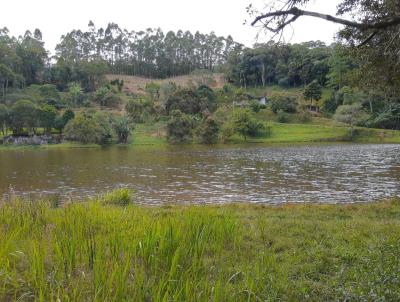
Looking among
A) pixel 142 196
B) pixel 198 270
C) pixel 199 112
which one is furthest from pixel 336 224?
pixel 199 112

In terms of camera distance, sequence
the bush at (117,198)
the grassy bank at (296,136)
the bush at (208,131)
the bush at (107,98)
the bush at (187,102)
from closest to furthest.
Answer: the bush at (117,198) < the grassy bank at (296,136) < the bush at (208,131) < the bush at (187,102) < the bush at (107,98)

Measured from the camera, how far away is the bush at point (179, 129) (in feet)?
263

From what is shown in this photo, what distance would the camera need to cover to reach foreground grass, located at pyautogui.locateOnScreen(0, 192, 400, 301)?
4230 mm

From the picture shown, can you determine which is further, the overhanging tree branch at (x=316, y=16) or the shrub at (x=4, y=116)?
the shrub at (x=4, y=116)

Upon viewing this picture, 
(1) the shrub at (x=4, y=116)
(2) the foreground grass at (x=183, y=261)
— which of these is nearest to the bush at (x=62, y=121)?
(1) the shrub at (x=4, y=116)

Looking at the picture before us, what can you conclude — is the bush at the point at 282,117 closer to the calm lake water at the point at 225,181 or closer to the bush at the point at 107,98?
the bush at the point at 107,98

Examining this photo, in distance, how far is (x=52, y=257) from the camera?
5.17 metres

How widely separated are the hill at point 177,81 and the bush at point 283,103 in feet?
114

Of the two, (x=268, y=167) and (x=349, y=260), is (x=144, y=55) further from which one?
(x=349, y=260)

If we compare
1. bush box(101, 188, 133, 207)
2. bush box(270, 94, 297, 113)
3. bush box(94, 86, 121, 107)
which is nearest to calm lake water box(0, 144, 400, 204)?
bush box(101, 188, 133, 207)

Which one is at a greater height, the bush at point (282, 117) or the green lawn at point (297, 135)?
the bush at point (282, 117)

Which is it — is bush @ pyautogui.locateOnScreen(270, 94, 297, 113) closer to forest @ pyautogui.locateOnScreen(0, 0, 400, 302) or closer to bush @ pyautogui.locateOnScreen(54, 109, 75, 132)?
forest @ pyautogui.locateOnScreen(0, 0, 400, 302)

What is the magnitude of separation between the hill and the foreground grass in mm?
118327

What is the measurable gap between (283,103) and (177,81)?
64.6 m
